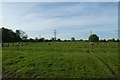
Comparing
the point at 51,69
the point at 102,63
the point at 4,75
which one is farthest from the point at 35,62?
the point at 102,63

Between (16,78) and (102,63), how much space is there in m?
9.54

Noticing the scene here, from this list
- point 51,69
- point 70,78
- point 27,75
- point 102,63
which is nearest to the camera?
point 70,78

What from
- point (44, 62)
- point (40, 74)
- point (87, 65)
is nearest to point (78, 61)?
point (87, 65)

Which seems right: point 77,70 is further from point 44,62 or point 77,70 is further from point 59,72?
point 44,62

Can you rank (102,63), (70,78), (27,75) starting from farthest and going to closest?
(102,63)
(27,75)
(70,78)

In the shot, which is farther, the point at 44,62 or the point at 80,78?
the point at 44,62

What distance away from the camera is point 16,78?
22266 millimetres

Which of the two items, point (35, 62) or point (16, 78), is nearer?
point (16, 78)

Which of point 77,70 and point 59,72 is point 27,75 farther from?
point 77,70

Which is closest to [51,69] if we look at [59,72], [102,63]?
[59,72]

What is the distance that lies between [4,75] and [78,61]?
8.40 m

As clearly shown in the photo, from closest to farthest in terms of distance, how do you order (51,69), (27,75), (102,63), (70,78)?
(70,78)
(27,75)
(51,69)
(102,63)

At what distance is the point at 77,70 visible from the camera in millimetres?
24625

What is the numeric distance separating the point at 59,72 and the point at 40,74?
1746mm
